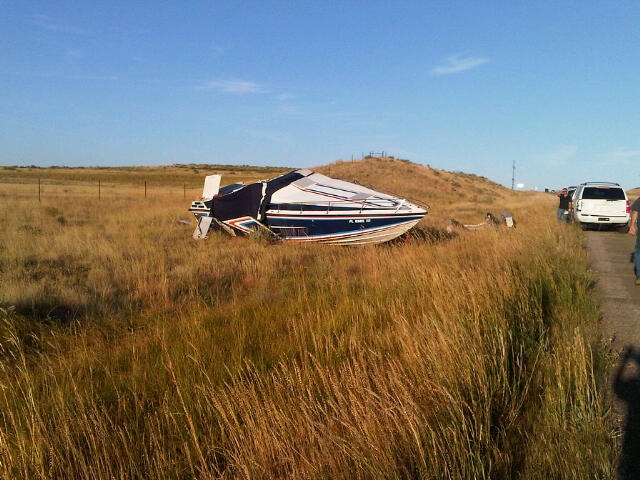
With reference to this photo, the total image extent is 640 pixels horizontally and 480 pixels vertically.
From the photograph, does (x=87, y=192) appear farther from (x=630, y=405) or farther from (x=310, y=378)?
(x=630, y=405)

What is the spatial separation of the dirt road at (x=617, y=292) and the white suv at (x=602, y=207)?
363cm

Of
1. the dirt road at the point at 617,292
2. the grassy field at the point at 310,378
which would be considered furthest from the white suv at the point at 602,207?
the grassy field at the point at 310,378

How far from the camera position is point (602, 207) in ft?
57.2

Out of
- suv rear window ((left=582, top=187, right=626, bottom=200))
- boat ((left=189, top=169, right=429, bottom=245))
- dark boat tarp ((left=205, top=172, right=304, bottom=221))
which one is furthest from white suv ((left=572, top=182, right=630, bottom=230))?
dark boat tarp ((left=205, top=172, right=304, bottom=221))

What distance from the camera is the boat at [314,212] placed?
11.7 m

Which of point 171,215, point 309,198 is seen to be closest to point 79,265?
point 309,198

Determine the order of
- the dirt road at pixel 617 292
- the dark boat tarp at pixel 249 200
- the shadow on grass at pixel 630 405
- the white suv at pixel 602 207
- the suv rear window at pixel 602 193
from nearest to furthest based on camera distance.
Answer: the shadow on grass at pixel 630 405
the dirt road at pixel 617 292
the dark boat tarp at pixel 249 200
the white suv at pixel 602 207
the suv rear window at pixel 602 193

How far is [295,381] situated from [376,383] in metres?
0.62

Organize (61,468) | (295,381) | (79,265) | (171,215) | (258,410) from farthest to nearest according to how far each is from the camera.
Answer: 1. (171,215)
2. (79,265)
3. (295,381)
4. (258,410)
5. (61,468)

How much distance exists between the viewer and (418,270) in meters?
6.87

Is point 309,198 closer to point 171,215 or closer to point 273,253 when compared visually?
point 273,253

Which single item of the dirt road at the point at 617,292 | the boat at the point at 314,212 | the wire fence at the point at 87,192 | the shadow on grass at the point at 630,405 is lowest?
the shadow on grass at the point at 630,405

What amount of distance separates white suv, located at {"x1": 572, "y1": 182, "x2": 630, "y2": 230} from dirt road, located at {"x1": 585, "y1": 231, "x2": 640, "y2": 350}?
3628 mm

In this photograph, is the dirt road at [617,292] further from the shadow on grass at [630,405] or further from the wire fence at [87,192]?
the wire fence at [87,192]
